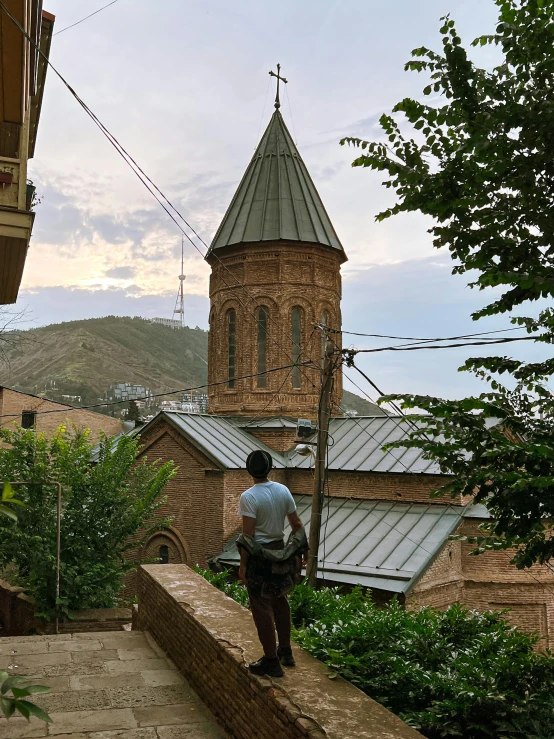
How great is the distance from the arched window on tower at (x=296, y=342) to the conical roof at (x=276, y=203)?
239cm

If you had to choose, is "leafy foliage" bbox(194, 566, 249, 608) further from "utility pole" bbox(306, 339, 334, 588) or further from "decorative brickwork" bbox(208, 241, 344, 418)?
"decorative brickwork" bbox(208, 241, 344, 418)

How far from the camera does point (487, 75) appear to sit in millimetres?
4641

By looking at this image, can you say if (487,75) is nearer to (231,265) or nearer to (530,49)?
(530,49)

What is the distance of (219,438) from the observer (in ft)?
59.5

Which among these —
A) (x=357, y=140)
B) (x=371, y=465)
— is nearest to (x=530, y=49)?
(x=357, y=140)

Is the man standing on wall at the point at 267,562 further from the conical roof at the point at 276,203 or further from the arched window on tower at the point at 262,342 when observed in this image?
the conical roof at the point at 276,203

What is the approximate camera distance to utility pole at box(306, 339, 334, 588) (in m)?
10.8

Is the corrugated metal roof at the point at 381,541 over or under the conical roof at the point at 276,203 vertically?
under

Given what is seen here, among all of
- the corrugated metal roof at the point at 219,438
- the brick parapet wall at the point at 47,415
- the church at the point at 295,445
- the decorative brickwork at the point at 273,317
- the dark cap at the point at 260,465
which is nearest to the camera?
the dark cap at the point at 260,465

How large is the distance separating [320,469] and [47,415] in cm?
1758

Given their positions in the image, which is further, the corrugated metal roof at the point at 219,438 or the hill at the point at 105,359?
the hill at the point at 105,359

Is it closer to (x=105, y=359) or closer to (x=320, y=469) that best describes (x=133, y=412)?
(x=320, y=469)

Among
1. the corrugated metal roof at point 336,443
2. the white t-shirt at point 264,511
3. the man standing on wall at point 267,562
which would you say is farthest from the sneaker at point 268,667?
the corrugated metal roof at point 336,443

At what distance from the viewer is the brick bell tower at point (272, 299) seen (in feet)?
67.1
